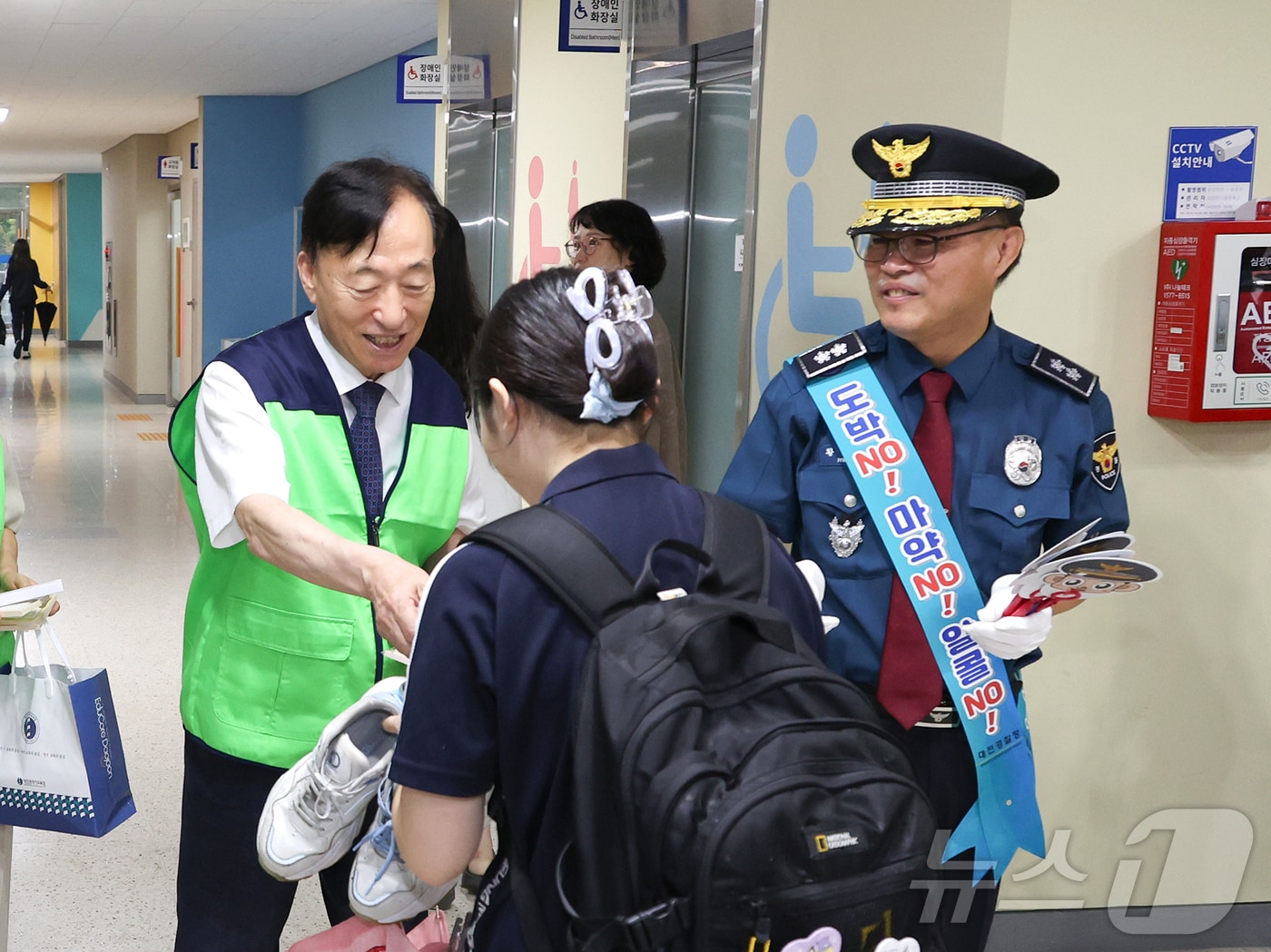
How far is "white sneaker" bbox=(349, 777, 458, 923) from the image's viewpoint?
55.0 inches

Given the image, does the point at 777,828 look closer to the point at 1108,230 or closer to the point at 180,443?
the point at 180,443

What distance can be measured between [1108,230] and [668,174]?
2.31 meters

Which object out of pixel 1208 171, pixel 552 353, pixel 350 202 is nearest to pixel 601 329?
pixel 552 353

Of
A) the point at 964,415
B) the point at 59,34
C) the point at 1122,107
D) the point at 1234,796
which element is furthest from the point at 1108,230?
the point at 59,34

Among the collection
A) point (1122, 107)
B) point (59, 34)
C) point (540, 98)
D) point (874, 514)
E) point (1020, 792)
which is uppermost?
point (59, 34)

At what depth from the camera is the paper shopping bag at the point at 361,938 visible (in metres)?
1.60

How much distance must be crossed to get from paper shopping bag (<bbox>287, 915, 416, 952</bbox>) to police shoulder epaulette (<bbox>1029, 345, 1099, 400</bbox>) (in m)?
1.26

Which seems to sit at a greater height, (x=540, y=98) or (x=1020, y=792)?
(x=540, y=98)

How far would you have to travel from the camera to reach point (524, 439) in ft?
4.29

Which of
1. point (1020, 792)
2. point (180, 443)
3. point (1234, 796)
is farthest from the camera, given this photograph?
point (1234, 796)

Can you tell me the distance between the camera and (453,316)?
2211 millimetres

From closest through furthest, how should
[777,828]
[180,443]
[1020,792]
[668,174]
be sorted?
[777,828] → [180,443] → [1020,792] → [668,174]

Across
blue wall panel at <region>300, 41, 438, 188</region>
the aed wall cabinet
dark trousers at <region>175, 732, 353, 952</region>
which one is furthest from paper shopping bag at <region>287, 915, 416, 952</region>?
blue wall panel at <region>300, 41, 438, 188</region>

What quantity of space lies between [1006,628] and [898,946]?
2.70 feet
